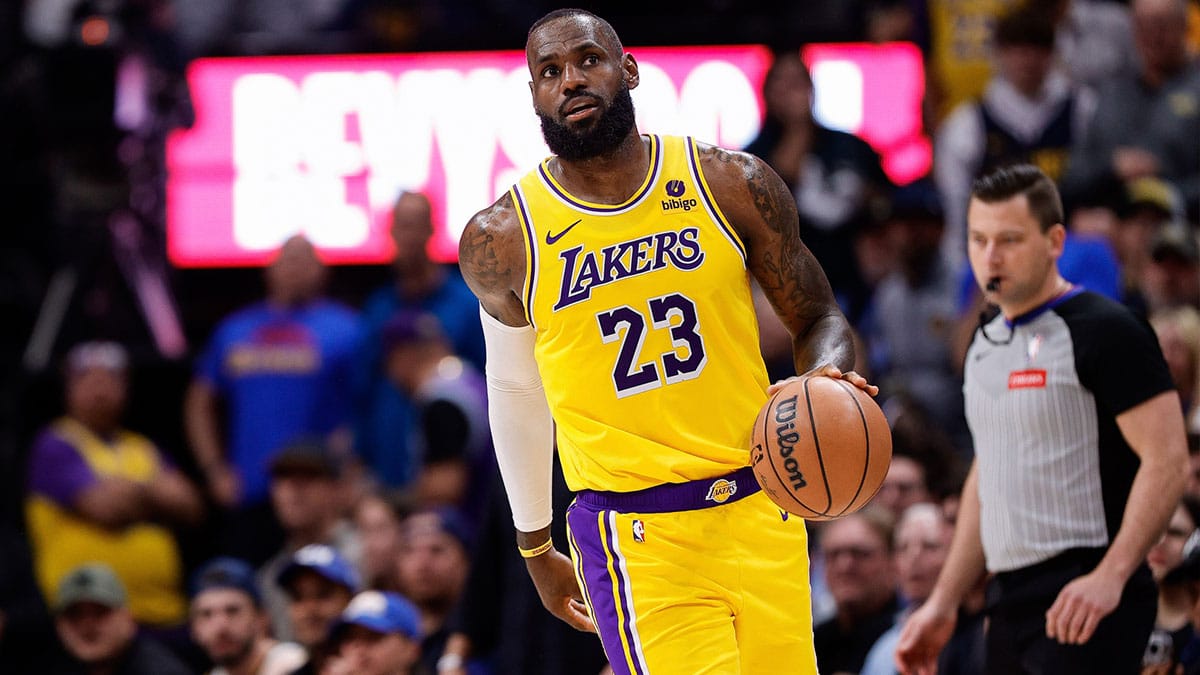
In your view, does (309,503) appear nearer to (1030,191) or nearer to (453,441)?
(453,441)

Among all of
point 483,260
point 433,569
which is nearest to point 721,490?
point 483,260

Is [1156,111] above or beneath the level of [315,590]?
above

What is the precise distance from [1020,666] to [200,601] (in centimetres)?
429

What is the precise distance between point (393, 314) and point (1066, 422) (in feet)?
18.5

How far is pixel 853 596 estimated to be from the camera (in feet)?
26.1

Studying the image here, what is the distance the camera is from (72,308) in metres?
11.9

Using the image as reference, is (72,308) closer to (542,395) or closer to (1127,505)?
(542,395)

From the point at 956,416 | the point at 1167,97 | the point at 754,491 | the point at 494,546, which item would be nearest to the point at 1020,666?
the point at 754,491

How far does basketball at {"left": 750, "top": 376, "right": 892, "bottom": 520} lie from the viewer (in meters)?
4.81

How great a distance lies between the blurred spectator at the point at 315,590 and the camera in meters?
8.60

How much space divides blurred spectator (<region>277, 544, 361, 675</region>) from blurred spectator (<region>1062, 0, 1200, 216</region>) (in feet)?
15.5

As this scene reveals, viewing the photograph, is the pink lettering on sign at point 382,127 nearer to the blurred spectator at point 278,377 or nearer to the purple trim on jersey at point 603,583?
the blurred spectator at point 278,377

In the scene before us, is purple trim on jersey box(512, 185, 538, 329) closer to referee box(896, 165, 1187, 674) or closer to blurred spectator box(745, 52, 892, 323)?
referee box(896, 165, 1187, 674)

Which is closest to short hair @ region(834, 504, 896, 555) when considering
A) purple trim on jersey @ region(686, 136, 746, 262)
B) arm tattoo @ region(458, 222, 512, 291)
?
purple trim on jersey @ region(686, 136, 746, 262)
